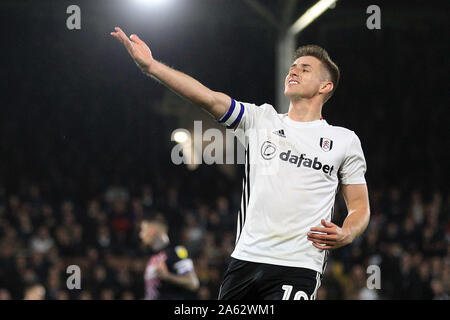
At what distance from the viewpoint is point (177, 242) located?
35.6ft

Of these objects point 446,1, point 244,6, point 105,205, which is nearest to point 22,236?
point 105,205

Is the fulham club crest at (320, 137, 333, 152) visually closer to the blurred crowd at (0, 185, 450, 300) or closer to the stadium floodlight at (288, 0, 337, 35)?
the stadium floodlight at (288, 0, 337, 35)

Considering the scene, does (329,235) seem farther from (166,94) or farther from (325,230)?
(166,94)

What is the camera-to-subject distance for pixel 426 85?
18094mm

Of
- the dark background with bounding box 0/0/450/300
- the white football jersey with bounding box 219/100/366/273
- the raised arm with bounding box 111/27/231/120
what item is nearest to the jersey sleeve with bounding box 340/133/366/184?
the white football jersey with bounding box 219/100/366/273

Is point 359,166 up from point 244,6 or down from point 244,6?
down

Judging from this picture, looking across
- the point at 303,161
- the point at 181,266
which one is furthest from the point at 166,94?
the point at 303,161

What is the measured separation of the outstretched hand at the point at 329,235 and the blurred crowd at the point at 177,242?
22.6 ft

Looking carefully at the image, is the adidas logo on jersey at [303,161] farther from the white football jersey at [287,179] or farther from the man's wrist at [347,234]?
the man's wrist at [347,234]

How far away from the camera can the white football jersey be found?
390cm

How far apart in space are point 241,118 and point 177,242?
7.04m

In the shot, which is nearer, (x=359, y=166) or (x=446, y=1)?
(x=359, y=166)

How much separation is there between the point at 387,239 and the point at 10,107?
980 cm
